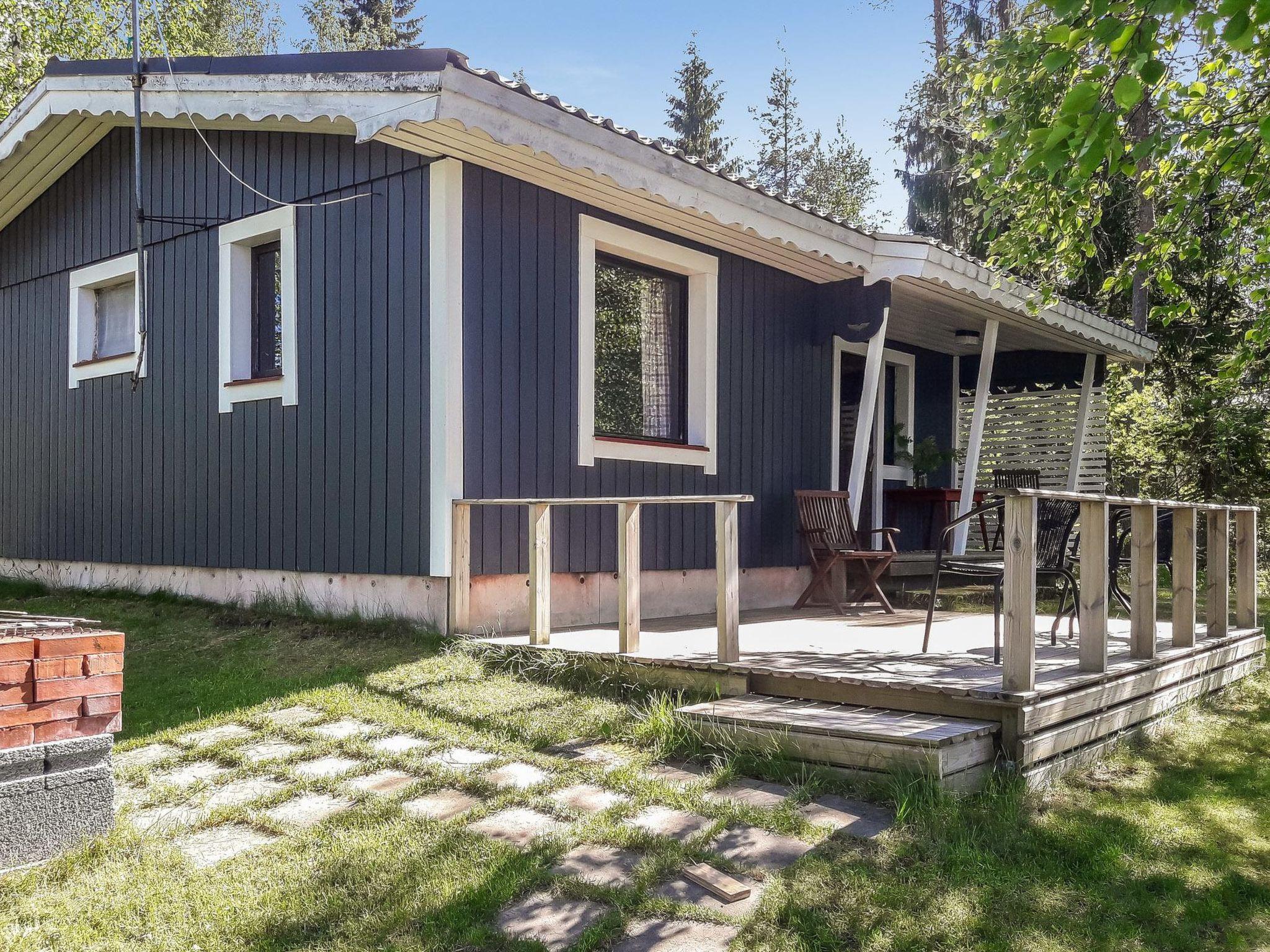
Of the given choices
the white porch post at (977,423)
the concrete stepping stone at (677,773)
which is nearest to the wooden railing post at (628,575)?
the concrete stepping stone at (677,773)

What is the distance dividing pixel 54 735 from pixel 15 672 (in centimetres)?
22

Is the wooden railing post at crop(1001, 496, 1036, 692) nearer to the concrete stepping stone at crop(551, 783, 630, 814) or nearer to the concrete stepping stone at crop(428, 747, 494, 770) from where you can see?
the concrete stepping stone at crop(551, 783, 630, 814)

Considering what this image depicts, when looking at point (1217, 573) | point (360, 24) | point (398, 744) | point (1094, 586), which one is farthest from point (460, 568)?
point (360, 24)

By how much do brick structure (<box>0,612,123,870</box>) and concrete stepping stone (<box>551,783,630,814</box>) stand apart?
1.31 meters

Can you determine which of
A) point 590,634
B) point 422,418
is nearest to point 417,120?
point 422,418

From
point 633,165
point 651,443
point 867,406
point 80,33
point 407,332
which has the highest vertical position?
point 80,33

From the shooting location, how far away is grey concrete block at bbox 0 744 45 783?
2725mm

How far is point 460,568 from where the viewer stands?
5.70 m

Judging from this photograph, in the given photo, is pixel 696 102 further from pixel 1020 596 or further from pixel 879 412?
pixel 1020 596

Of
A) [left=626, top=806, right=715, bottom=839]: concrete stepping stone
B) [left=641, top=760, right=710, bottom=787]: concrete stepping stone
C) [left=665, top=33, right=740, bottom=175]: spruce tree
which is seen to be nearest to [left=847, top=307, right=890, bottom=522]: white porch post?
[left=641, top=760, right=710, bottom=787]: concrete stepping stone

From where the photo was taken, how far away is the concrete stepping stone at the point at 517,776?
3502mm

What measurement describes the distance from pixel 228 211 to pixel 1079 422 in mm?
8127

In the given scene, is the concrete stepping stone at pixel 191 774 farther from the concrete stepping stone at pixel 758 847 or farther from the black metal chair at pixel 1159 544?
the black metal chair at pixel 1159 544

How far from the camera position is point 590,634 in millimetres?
5809
